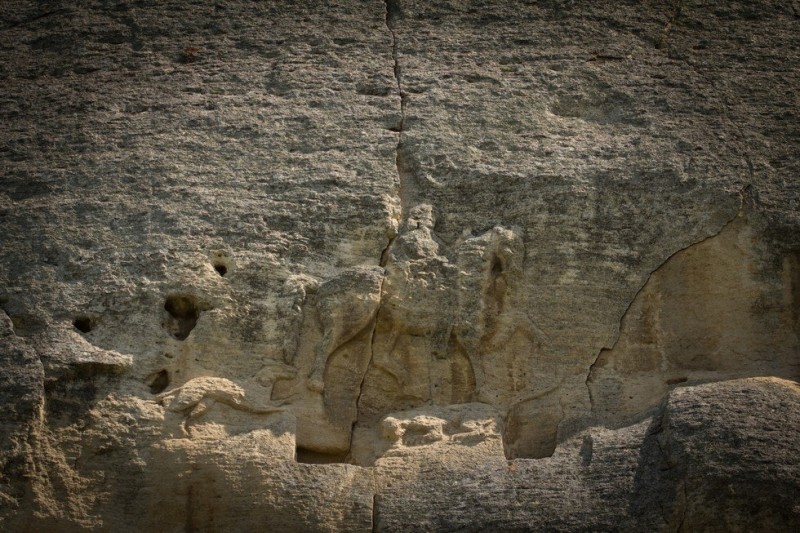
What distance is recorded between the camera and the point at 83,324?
Answer: 326 inches

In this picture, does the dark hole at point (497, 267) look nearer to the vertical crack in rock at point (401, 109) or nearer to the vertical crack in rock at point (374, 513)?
the vertical crack in rock at point (401, 109)

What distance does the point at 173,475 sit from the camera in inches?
307

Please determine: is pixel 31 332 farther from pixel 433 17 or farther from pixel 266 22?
pixel 433 17

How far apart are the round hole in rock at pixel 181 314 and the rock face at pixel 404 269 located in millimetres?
24

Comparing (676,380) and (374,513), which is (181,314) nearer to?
(374,513)

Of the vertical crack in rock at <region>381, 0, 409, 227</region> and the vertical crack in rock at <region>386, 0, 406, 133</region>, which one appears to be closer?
the vertical crack in rock at <region>381, 0, 409, 227</region>

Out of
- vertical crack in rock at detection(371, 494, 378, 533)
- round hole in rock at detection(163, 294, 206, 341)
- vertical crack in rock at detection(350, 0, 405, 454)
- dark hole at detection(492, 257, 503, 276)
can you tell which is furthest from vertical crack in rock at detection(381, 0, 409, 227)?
vertical crack in rock at detection(371, 494, 378, 533)

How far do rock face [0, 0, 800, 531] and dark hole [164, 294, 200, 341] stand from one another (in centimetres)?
2

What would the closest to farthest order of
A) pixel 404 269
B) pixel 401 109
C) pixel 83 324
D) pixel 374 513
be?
pixel 374 513
pixel 83 324
pixel 404 269
pixel 401 109

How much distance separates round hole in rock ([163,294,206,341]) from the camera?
8.32m

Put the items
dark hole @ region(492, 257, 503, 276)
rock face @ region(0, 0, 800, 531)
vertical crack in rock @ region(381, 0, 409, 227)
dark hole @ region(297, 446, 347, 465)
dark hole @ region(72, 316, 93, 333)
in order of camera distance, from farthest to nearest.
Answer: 1. vertical crack in rock @ region(381, 0, 409, 227)
2. dark hole @ region(492, 257, 503, 276)
3. dark hole @ region(72, 316, 93, 333)
4. dark hole @ region(297, 446, 347, 465)
5. rock face @ region(0, 0, 800, 531)

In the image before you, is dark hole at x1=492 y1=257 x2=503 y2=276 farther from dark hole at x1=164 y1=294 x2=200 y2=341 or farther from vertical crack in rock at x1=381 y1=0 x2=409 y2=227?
dark hole at x1=164 y1=294 x2=200 y2=341

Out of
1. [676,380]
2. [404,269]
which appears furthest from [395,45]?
[676,380]

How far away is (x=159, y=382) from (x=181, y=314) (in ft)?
1.52
